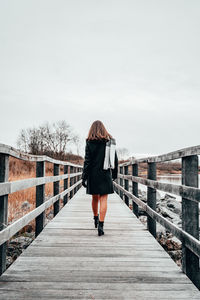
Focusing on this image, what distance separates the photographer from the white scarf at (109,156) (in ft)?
13.4

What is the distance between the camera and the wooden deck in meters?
2.10

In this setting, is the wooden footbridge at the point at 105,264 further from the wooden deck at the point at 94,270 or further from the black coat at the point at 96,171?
the black coat at the point at 96,171

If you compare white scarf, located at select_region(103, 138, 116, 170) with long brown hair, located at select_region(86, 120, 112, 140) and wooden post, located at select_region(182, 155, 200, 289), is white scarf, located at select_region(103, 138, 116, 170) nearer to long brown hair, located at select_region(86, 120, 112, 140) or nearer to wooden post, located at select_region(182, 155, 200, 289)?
long brown hair, located at select_region(86, 120, 112, 140)

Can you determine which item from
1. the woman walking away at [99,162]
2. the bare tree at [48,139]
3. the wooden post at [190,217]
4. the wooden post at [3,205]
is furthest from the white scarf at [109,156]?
the bare tree at [48,139]

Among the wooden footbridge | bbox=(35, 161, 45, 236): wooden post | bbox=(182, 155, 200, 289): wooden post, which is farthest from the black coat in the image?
bbox=(182, 155, 200, 289): wooden post

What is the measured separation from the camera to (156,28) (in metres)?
56.4

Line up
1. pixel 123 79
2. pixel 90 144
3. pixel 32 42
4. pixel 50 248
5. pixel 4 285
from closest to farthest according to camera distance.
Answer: pixel 4 285
pixel 50 248
pixel 90 144
pixel 32 42
pixel 123 79

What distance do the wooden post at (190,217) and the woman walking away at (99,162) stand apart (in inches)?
67.5

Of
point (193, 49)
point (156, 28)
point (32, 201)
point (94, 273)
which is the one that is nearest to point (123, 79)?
point (156, 28)

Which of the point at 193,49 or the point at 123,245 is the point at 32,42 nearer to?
the point at 193,49

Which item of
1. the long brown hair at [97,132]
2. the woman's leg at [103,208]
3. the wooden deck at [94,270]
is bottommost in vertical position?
the wooden deck at [94,270]

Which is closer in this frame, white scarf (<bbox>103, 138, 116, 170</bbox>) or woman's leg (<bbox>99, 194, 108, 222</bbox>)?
woman's leg (<bbox>99, 194, 108, 222</bbox>)

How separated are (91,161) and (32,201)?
4.73 m

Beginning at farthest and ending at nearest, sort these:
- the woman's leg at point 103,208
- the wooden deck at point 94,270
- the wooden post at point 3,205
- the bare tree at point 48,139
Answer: the bare tree at point 48,139 < the woman's leg at point 103,208 < the wooden post at point 3,205 < the wooden deck at point 94,270
